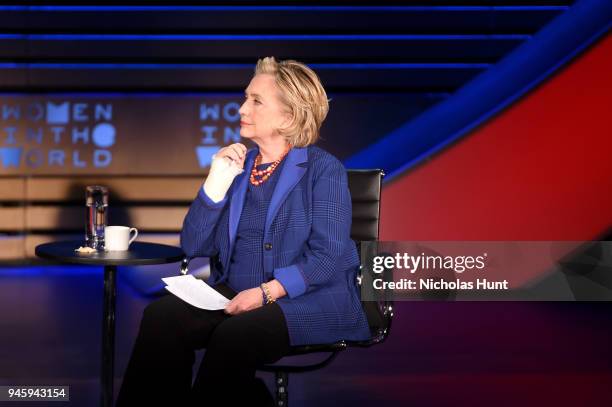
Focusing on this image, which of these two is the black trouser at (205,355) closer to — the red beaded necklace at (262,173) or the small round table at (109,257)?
the small round table at (109,257)

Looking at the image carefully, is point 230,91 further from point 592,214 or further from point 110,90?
point 592,214

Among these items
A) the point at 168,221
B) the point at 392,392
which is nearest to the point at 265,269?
the point at 392,392

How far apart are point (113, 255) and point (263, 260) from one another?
0.44 metres

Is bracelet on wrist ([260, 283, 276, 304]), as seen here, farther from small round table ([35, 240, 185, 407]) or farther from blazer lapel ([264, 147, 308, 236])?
small round table ([35, 240, 185, 407])

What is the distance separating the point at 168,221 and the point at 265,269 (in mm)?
4358

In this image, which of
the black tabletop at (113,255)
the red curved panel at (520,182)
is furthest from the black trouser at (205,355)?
Result: the red curved panel at (520,182)

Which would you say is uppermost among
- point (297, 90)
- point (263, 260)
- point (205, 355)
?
point (297, 90)

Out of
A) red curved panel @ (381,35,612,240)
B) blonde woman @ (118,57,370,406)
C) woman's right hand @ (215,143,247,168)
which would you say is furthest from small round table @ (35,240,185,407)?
red curved panel @ (381,35,612,240)

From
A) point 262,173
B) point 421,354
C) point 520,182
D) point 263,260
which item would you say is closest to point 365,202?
point 262,173

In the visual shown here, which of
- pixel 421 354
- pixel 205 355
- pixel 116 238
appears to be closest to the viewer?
pixel 205 355

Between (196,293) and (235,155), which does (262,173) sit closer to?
(235,155)

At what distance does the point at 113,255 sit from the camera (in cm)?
237

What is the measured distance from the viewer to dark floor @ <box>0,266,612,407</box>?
127 inches

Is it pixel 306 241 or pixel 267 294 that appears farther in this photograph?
pixel 306 241
